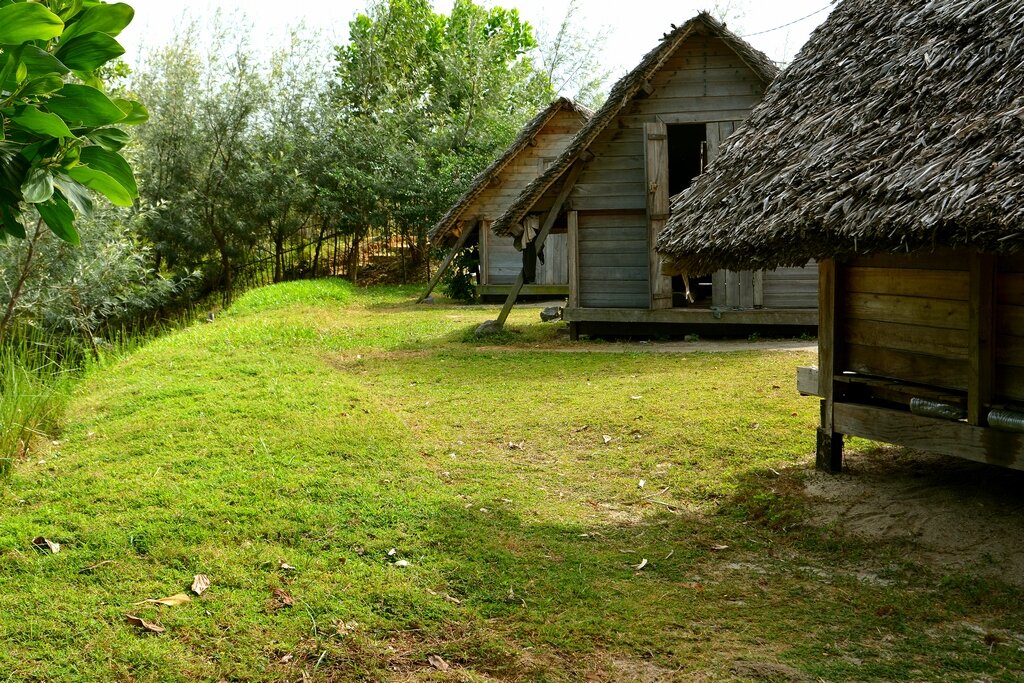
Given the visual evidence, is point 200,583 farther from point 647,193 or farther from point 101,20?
point 647,193

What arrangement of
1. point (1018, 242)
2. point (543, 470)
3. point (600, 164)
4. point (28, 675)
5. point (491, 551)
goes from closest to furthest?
point (28, 675), point (1018, 242), point (491, 551), point (543, 470), point (600, 164)

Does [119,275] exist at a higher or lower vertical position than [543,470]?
higher

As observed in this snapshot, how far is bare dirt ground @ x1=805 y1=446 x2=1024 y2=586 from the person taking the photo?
504 cm

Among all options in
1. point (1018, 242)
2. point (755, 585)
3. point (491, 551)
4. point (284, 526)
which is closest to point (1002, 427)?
point (1018, 242)

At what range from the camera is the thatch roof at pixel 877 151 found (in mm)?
4656

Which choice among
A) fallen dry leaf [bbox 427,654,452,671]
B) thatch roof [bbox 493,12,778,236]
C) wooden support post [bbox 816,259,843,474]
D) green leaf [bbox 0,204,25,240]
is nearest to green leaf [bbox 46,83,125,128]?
green leaf [bbox 0,204,25,240]

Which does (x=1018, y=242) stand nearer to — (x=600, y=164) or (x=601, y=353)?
(x=601, y=353)

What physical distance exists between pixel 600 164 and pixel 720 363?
415cm

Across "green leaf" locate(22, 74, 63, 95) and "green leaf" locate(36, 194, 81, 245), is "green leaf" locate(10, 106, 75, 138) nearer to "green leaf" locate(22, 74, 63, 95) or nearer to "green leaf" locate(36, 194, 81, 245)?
"green leaf" locate(22, 74, 63, 95)

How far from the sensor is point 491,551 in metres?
5.34

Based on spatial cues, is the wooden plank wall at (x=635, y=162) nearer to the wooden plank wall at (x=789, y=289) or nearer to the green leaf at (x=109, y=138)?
the wooden plank wall at (x=789, y=289)

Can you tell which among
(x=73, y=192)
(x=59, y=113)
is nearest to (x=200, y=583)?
(x=73, y=192)

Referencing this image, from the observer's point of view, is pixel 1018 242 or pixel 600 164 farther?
pixel 600 164

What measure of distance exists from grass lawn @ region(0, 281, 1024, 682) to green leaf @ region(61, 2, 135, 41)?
9.83ft
